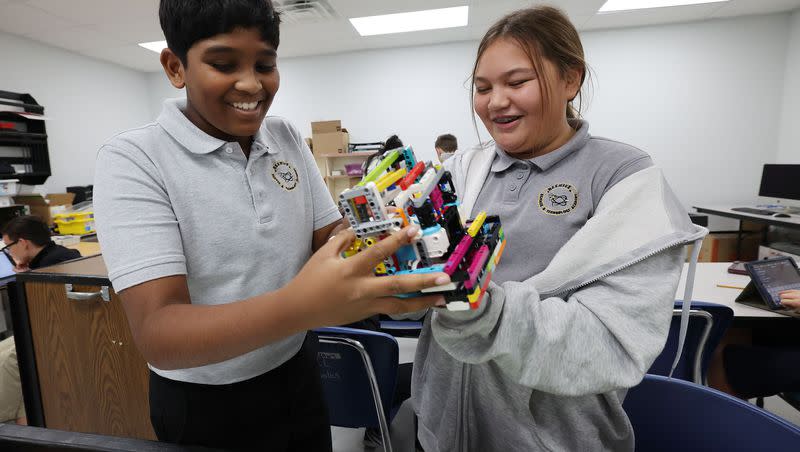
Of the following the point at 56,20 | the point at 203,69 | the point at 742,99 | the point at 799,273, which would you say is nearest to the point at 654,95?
the point at 742,99

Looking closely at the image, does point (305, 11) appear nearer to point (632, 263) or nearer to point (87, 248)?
point (87, 248)

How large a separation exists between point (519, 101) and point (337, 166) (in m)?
5.30

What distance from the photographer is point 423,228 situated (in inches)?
21.2

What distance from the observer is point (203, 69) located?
2.35ft

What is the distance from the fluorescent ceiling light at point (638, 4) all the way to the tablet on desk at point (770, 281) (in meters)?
3.50

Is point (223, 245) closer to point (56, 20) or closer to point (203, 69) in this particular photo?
Answer: point (203, 69)

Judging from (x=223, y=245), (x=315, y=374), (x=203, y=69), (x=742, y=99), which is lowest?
(x=315, y=374)

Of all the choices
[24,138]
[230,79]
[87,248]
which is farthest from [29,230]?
[230,79]

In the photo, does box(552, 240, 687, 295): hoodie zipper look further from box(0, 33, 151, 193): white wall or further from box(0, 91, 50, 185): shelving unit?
box(0, 33, 151, 193): white wall

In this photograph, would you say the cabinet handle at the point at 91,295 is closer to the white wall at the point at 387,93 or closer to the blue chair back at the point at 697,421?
the blue chair back at the point at 697,421

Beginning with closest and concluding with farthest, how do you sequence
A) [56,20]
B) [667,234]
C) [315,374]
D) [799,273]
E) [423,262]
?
[423,262], [667,234], [315,374], [799,273], [56,20]

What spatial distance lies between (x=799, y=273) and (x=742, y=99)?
172 inches

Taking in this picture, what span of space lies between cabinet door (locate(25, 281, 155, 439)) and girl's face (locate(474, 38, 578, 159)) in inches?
53.5

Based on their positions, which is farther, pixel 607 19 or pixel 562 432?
pixel 607 19
